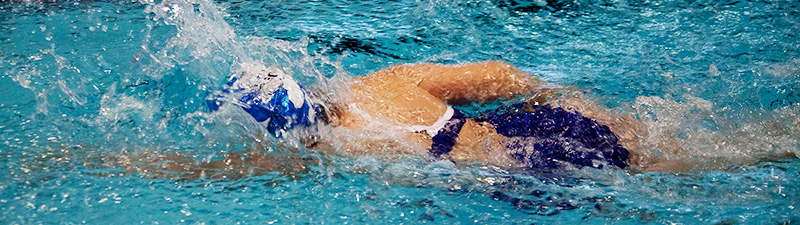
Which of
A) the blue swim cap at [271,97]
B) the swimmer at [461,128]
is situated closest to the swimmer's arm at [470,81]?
the swimmer at [461,128]

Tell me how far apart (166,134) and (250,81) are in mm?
756

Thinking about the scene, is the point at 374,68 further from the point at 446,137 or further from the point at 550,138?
the point at 550,138

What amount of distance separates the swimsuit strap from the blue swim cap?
52 centimetres

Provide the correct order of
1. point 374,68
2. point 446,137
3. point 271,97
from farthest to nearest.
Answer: point 374,68
point 446,137
point 271,97

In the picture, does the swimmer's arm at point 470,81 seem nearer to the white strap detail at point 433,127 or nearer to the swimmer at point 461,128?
the swimmer at point 461,128

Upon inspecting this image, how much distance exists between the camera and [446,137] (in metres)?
2.27

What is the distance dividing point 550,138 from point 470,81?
1.76ft

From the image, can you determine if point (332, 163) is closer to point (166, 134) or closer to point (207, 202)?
point (207, 202)

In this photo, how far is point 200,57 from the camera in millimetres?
2701

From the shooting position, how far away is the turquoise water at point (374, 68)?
196cm

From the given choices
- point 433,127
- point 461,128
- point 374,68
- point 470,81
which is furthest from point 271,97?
point 374,68

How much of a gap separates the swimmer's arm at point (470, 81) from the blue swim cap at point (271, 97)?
0.72 metres

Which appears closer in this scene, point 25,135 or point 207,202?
point 207,202

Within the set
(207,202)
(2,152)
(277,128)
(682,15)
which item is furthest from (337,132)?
(682,15)
